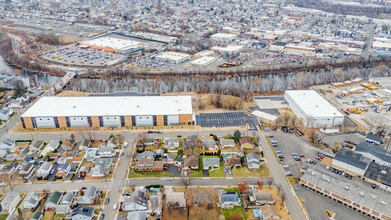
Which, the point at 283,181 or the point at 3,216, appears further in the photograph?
the point at 283,181

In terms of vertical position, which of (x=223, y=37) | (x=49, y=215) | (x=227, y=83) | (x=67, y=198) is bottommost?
(x=227, y=83)

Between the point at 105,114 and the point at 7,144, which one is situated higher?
the point at 105,114

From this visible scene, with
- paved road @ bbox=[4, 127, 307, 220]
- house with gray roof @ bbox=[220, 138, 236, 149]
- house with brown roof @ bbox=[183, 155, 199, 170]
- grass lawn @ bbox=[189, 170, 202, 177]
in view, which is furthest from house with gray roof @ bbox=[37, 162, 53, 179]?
house with gray roof @ bbox=[220, 138, 236, 149]

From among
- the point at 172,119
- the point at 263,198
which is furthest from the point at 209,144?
the point at 263,198

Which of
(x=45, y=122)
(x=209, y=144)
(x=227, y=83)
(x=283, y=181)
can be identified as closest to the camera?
(x=283, y=181)

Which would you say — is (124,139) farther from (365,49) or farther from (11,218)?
(365,49)

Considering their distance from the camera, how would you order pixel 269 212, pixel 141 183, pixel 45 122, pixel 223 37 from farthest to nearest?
pixel 223 37
pixel 45 122
pixel 141 183
pixel 269 212

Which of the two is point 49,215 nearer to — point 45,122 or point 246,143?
point 45,122
